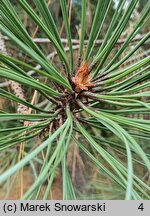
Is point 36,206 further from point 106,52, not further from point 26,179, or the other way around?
point 26,179

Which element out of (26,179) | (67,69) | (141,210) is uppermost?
(67,69)

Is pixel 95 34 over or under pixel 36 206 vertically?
over

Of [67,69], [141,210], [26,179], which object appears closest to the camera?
[141,210]

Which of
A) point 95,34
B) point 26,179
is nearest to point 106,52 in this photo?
point 95,34

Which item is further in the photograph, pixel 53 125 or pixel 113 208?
pixel 53 125

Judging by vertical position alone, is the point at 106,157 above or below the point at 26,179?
above

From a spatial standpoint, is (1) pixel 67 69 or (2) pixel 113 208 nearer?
(2) pixel 113 208

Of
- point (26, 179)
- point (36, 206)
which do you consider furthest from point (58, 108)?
point (26, 179)

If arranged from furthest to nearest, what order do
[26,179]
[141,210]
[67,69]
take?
[26,179] → [67,69] → [141,210]

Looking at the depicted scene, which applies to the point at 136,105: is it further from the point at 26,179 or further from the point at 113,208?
the point at 26,179
